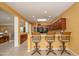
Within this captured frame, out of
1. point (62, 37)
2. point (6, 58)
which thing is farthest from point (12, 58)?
point (62, 37)

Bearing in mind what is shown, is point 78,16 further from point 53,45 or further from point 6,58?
point 6,58

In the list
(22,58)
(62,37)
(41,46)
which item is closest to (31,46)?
(41,46)

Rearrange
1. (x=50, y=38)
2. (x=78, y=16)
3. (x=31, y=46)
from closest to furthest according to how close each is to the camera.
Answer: (x=78, y=16)
(x=50, y=38)
(x=31, y=46)

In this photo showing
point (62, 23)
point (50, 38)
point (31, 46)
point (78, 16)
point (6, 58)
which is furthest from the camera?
point (62, 23)

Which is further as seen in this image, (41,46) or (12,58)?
(41,46)

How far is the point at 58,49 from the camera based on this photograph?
706 centimetres

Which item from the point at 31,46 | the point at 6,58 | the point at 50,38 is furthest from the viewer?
the point at 31,46

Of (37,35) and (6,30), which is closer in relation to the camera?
(37,35)

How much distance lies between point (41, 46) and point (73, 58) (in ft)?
14.4


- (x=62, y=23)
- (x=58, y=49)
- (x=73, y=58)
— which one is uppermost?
→ (x=62, y=23)

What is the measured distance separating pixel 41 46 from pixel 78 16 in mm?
2817

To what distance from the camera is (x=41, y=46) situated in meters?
7.12

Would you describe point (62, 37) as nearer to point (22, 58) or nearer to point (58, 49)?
point (58, 49)

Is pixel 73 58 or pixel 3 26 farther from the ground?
pixel 3 26
